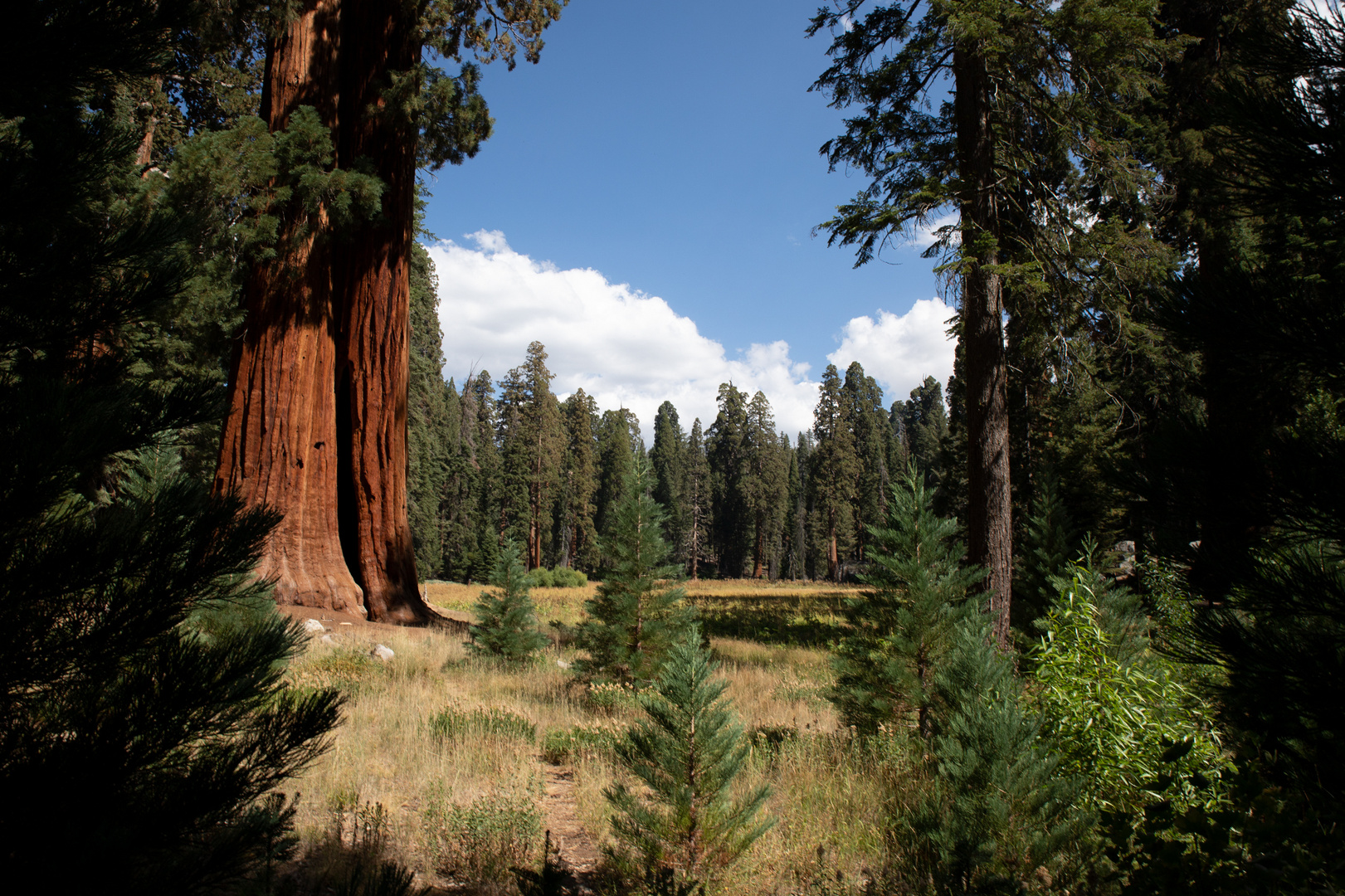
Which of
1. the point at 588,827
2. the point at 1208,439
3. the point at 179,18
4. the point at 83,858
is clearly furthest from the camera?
the point at 588,827

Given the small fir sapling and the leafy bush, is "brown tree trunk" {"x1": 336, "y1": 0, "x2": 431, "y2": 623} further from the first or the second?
the leafy bush

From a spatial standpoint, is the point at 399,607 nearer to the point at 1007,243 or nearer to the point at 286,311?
the point at 286,311

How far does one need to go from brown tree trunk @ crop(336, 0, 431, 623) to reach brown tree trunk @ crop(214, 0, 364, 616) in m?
0.35

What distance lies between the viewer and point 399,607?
10164 mm

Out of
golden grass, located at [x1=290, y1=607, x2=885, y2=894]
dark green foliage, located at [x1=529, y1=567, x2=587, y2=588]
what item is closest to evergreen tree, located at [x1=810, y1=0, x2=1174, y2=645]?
golden grass, located at [x1=290, y1=607, x2=885, y2=894]

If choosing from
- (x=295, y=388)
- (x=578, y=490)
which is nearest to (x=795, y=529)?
(x=578, y=490)

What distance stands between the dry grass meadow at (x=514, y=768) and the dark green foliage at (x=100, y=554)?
1.96m

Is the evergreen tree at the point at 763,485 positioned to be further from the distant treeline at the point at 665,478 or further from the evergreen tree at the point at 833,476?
the evergreen tree at the point at 833,476

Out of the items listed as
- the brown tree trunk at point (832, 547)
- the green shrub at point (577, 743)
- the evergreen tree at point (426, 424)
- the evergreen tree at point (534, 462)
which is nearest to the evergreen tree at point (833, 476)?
the brown tree trunk at point (832, 547)

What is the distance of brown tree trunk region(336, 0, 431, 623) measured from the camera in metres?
10.0

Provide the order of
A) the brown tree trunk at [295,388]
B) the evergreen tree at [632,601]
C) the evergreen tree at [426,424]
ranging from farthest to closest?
the evergreen tree at [426,424]
the brown tree trunk at [295,388]
the evergreen tree at [632,601]

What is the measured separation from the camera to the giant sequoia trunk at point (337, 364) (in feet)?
29.5

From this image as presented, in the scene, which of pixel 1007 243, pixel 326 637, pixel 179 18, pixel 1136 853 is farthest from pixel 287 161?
pixel 1136 853

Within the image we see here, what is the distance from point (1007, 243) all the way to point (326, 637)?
10404 mm
